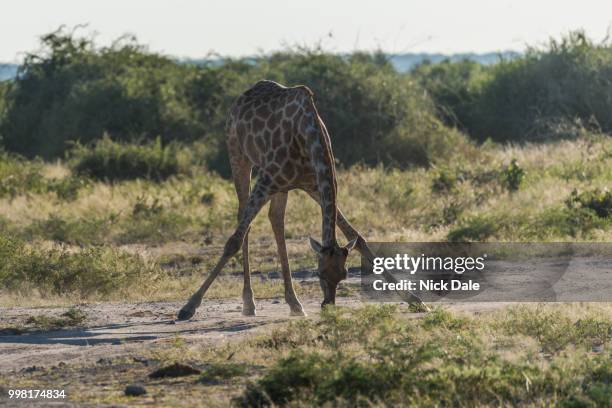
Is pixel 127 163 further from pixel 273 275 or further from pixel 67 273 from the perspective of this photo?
pixel 67 273

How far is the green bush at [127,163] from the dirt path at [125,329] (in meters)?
12.6

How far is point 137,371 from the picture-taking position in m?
→ 8.38

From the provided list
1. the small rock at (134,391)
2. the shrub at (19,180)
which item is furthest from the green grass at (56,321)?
the shrub at (19,180)

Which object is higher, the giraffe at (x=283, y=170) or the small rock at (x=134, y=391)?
A: the giraffe at (x=283, y=170)

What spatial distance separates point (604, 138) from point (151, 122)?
11.8 metres

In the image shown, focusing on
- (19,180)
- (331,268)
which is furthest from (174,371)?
(19,180)

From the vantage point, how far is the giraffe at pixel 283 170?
9734 mm

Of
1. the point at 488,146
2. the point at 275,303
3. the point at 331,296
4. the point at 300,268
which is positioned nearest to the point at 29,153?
the point at 488,146

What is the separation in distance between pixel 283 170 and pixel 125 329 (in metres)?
1.93

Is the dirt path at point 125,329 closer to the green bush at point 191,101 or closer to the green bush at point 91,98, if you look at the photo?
the green bush at point 191,101

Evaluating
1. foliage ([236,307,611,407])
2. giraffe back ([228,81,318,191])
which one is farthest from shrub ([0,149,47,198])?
foliage ([236,307,611,407])

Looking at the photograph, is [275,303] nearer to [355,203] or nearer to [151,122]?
[355,203]

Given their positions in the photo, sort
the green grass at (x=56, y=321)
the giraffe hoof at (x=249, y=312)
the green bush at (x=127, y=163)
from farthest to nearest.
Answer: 1. the green bush at (x=127, y=163)
2. the giraffe hoof at (x=249, y=312)
3. the green grass at (x=56, y=321)

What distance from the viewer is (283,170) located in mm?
10695
